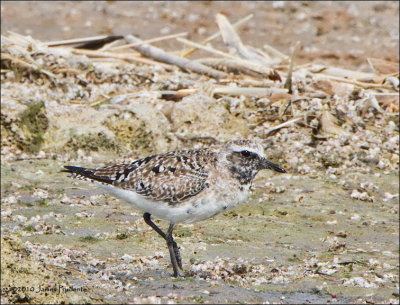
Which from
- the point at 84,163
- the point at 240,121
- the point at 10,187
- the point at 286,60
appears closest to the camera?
the point at 10,187

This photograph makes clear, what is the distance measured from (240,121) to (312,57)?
4930 mm

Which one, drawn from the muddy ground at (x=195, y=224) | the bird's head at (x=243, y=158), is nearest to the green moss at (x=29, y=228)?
the muddy ground at (x=195, y=224)

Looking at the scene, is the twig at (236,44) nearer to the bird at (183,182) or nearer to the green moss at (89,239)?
the bird at (183,182)

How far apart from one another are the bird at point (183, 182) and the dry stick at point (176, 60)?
4352mm

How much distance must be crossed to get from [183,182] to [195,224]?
4.68ft

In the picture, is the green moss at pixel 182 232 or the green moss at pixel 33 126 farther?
the green moss at pixel 33 126

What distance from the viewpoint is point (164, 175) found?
6.75 m

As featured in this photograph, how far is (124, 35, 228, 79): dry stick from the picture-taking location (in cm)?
1127

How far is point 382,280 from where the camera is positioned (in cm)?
654

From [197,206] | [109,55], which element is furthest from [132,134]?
[197,206]

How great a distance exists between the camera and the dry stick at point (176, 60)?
11273mm

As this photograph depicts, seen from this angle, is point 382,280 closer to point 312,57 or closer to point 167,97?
point 167,97

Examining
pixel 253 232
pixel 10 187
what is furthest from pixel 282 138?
pixel 10 187

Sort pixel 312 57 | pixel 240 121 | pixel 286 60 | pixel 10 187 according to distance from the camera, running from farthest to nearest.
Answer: pixel 312 57 → pixel 286 60 → pixel 240 121 → pixel 10 187
